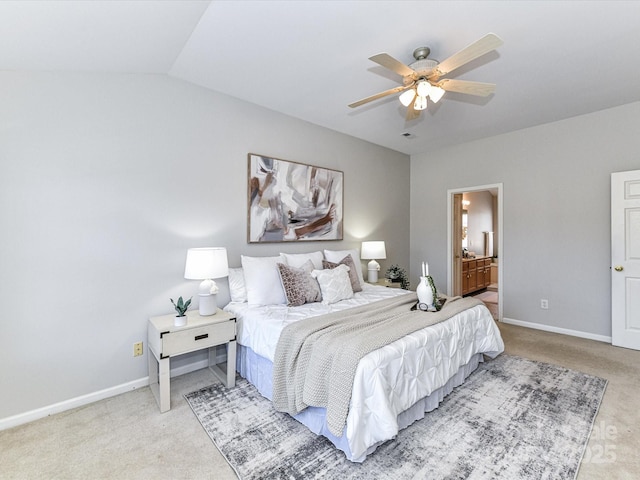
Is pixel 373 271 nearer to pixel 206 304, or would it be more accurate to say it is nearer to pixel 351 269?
pixel 351 269

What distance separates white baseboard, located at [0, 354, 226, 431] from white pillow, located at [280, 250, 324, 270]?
1387 mm

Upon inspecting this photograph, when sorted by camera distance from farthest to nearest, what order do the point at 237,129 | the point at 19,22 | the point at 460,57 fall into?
the point at 237,129, the point at 460,57, the point at 19,22

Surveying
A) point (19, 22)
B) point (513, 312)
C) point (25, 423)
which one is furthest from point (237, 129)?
point (513, 312)

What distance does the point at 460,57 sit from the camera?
6.32ft

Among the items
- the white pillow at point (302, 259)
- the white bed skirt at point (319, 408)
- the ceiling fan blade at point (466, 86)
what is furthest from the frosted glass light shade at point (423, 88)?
the white bed skirt at point (319, 408)

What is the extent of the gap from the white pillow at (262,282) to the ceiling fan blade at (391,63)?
6.49ft

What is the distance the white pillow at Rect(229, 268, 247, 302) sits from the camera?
2926mm

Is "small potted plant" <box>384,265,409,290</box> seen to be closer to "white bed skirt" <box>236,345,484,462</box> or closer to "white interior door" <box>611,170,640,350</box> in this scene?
"white bed skirt" <box>236,345,484,462</box>

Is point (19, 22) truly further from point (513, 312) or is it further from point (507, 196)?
point (513, 312)

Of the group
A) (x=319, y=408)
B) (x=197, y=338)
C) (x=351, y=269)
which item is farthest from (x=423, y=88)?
(x=197, y=338)

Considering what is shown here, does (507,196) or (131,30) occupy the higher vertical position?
(131,30)

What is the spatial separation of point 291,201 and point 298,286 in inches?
47.1

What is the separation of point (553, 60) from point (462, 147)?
232cm

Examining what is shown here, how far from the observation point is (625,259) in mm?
3340
